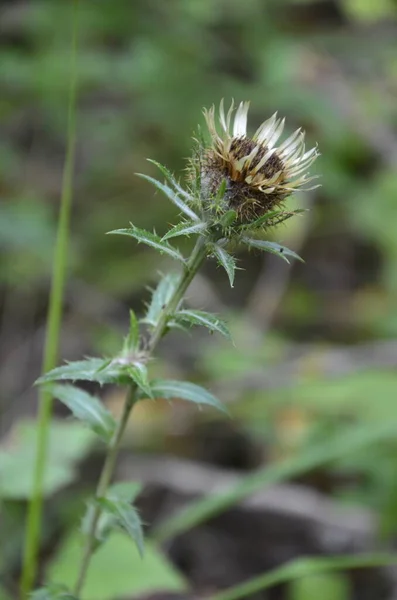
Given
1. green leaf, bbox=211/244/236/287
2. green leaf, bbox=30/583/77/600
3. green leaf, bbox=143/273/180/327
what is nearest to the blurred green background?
green leaf, bbox=30/583/77/600

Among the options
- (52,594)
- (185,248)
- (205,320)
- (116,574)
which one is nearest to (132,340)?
(205,320)

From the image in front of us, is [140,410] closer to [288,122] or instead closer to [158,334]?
[158,334]

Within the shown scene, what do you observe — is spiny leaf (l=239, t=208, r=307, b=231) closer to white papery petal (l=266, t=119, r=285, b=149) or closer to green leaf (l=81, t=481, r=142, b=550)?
white papery petal (l=266, t=119, r=285, b=149)

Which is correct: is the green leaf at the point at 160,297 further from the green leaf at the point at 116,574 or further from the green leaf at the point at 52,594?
the green leaf at the point at 116,574

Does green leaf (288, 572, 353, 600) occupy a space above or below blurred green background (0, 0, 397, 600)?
below

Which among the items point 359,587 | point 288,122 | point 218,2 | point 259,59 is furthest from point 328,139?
point 359,587

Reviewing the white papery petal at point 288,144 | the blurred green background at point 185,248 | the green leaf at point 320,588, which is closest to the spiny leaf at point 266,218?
the white papery petal at point 288,144

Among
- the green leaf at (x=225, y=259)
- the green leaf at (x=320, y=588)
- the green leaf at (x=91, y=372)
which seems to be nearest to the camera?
the green leaf at (x=225, y=259)
